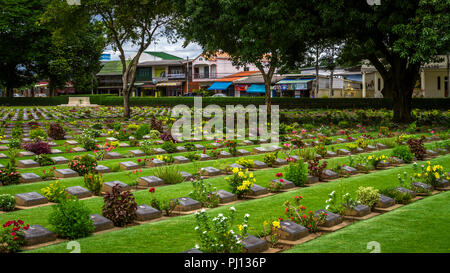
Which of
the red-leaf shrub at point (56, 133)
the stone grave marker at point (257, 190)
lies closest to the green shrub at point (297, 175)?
the stone grave marker at point (257, 190)

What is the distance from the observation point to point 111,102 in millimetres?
49688

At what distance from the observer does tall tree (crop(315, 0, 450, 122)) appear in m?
17.0

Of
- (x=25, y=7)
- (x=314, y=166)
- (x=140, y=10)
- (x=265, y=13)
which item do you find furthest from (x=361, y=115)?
(x=25, y=7)

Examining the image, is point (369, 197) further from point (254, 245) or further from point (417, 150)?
point (417, 150)

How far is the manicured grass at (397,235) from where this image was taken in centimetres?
528

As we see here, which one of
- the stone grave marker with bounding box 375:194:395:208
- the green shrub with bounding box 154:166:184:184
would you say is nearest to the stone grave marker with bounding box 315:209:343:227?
the stone grave marker with bounding box 375:194:395:208

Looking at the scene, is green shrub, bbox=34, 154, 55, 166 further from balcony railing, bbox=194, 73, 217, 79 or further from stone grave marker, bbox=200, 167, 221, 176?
balcony railing, bbox=194, 73, 217, 79

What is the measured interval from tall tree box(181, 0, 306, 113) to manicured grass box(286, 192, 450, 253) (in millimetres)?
14054

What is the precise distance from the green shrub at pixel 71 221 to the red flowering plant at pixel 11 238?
16.9 inches

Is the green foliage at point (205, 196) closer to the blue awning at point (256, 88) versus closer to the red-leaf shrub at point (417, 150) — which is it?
the red-leaf shrub at point (417, 150)

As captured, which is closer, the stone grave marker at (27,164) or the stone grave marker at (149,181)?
the stone grave marker at (149,181)

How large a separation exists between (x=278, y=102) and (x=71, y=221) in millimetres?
34438
